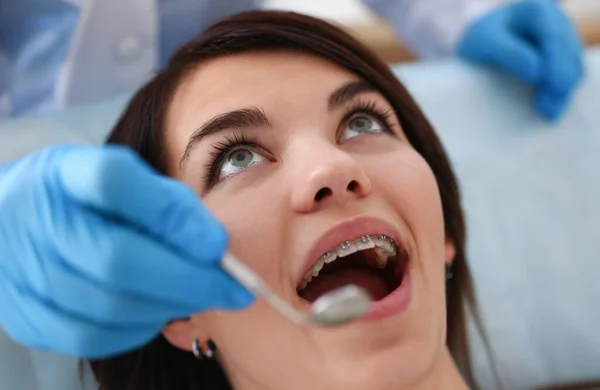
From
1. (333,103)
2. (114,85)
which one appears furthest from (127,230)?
(114,85)

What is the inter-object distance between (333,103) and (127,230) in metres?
0.35

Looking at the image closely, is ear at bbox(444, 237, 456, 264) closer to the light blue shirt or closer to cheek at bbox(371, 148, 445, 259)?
cheek at bbox(371, 148, 445, 259)

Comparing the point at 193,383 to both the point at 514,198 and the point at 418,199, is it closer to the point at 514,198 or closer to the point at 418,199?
the point at 418,199

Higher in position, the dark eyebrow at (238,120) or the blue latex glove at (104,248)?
the dark eyebrow at (238,120)

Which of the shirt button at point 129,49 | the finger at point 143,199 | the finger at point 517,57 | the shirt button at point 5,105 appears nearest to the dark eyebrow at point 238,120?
the finger at point 143,199

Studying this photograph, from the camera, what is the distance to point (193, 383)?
109 cm

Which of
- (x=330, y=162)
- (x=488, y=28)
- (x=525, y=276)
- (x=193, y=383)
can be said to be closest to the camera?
(x=330, y=162)

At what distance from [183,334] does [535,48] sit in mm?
1001

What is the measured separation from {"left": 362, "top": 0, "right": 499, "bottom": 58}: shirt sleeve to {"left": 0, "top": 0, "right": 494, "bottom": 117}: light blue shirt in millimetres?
344

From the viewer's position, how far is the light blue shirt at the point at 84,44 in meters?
1.27

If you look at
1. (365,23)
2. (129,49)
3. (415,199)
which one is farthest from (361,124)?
(365,23)

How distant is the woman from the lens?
2.64ft

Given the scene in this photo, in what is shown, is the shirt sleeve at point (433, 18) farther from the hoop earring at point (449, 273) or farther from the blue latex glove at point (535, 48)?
the hoop earring at point (449, 273)

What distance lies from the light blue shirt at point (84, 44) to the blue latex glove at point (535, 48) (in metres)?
0.48
